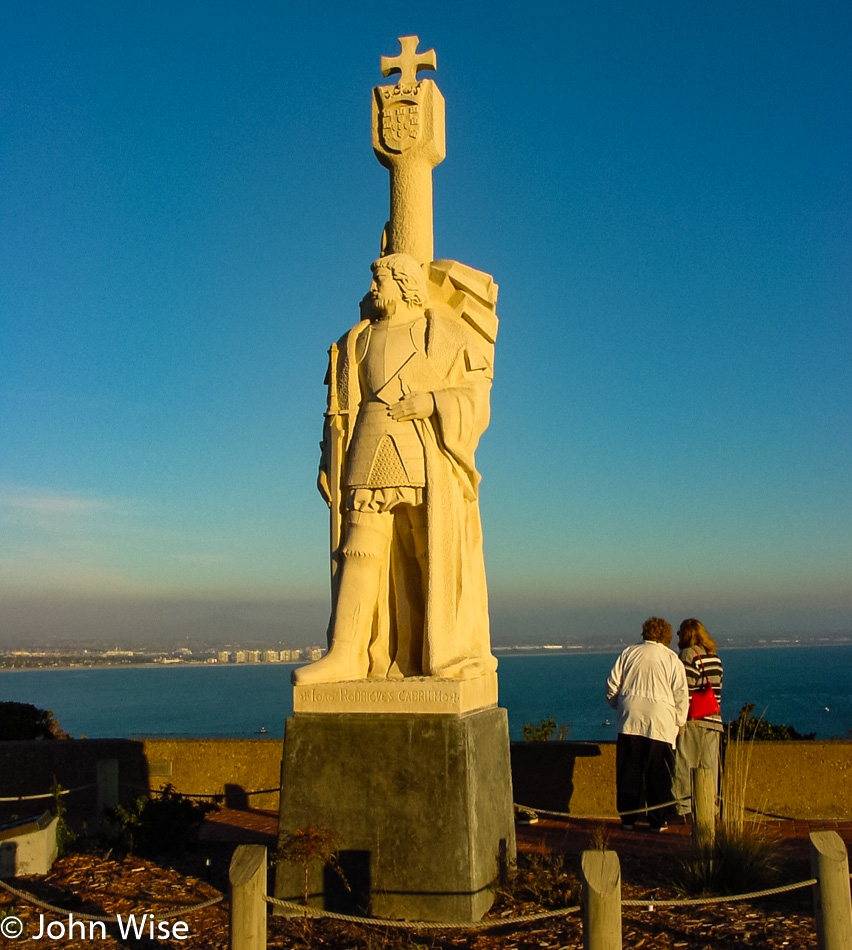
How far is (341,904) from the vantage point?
19.8ft

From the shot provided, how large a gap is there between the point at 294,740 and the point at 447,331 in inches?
114

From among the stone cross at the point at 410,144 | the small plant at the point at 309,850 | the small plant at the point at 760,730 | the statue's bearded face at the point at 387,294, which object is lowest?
the small plant at the point at 309,850

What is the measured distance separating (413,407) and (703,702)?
3.60m

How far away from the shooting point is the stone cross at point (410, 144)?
755 centimetres

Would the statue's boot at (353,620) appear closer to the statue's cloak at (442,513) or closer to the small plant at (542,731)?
the statue's cloak at (442,513)

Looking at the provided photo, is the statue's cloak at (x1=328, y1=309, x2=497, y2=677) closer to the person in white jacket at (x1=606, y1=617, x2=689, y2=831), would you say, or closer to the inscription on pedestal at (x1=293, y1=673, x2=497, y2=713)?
the inscription on pedestal at (x1=293, y1=673, x2=497, y2=713)

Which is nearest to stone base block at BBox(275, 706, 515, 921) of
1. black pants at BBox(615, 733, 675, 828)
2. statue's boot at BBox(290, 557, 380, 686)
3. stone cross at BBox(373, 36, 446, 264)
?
statue's boot at BBox(290, 557, 380, 686)

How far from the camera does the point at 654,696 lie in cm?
814

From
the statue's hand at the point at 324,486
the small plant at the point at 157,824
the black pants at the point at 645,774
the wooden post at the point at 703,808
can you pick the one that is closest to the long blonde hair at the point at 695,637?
the black pants at the point at 645,774

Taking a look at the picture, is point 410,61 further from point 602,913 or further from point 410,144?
point 602,913

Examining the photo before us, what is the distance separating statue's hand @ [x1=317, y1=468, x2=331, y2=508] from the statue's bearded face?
120cm

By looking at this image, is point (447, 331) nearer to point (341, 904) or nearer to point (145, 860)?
point (341, 904)

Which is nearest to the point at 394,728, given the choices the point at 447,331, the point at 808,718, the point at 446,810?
the point at 446,810

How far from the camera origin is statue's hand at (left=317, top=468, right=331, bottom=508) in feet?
23.7
